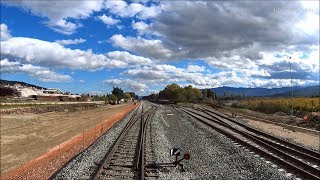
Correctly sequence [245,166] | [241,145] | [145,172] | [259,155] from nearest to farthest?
[145,172] < [245,166] < [259,155] < [241,145]

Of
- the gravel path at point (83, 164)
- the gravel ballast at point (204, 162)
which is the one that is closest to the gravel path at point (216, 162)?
the gravel ballast at point (204, 162)

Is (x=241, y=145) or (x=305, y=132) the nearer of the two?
(x=241, y=145)

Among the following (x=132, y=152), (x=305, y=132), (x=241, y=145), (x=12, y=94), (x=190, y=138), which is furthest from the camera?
(x=12, y=94)

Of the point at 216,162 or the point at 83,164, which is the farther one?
the point at 216,162

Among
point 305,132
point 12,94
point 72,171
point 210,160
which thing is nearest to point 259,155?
point 210,160

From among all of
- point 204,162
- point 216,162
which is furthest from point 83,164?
point 216,162

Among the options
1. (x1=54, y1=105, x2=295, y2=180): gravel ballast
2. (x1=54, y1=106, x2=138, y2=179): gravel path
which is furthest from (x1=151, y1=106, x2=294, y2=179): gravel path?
(x1=54, y1=106, x2=138, y2=179): gravel path

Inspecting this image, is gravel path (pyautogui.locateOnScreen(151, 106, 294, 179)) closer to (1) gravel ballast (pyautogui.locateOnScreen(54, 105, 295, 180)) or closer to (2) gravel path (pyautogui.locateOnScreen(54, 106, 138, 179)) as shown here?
(1) gravel ballast (pyautogui.locateOnScreen(54, 105, 295, 180))

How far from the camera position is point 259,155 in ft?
58.6

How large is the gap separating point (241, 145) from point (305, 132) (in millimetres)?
11644

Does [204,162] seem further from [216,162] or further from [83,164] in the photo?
[83,164]

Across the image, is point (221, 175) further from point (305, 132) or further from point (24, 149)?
point (305, 132)

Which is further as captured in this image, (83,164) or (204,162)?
(204,162)

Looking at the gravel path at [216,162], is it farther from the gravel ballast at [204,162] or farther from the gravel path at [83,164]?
the gravel path at [83,164]
